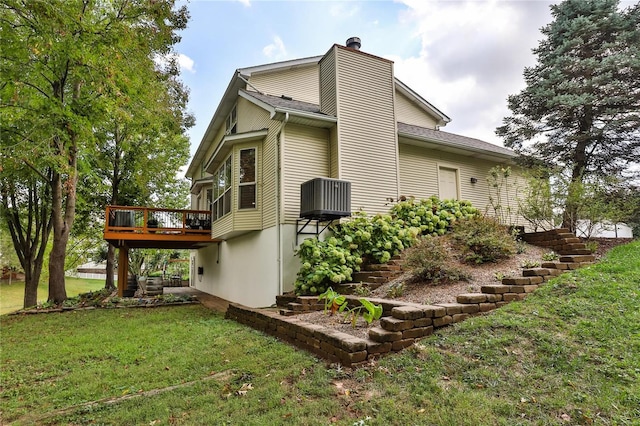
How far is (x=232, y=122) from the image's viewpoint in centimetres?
1243

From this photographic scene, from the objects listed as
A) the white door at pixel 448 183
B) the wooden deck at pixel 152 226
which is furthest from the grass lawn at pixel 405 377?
the wooden deck at pixel 152 226

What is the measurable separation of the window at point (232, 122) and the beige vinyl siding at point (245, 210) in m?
2.77

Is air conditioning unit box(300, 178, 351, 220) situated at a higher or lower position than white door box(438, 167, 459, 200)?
lower

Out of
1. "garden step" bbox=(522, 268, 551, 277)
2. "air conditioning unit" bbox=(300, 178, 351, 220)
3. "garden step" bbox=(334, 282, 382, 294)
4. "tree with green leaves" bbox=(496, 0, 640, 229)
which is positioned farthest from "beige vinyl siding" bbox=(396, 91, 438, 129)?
"garden step" bbox=(522, 268, 551, 277)

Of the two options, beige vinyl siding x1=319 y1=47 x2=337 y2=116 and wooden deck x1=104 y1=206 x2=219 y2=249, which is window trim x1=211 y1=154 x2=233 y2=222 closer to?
wooden deck x1=104 y1=206 x2=219 y2=249

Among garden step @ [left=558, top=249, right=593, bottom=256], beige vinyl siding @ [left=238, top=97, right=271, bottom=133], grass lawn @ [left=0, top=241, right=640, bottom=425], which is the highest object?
beige vinyl siding @ [left=238, top=97, right=271, bottom=133]

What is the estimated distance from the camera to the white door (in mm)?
11102

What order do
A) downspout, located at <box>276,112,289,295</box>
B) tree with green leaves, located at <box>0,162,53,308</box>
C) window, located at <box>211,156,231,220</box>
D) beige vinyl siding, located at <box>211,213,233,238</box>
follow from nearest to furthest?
downspout, located at <box>276,112,289,295</box>, beige vinyl siding, located at <box>211,213,233,238</box>, window, located at <box>211,156,231,220</box>, tree with green leaves, located at <box>0,162,53,308</box>

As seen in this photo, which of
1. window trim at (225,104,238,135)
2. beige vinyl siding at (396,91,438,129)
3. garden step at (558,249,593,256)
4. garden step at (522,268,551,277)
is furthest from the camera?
beige vinyl siding at (396,91,438,129)

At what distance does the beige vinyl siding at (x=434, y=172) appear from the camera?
34.3 ft

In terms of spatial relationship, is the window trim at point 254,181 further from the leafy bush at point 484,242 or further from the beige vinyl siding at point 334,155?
the leafy bush at point 484,242

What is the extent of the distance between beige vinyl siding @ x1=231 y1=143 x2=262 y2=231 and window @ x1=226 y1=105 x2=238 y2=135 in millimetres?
2769

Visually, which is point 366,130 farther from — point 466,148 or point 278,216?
point 466,148

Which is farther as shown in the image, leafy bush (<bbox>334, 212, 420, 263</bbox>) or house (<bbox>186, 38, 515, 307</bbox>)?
house (<bbox>186, 38, 515, 307</bbox>)
